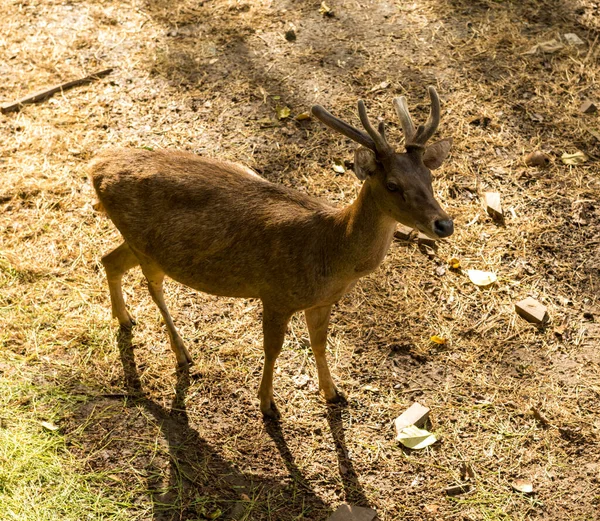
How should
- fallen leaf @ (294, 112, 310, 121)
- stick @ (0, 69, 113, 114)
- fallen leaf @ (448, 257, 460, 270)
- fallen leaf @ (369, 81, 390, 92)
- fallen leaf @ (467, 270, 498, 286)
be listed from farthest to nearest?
fallen leaf @ (369, 81, 390, 92) < stick @ (0, 69, 113, 114) < fallen leaf @ (294, 112, 310, 121) < fallen leaf @ (448, 257, 460, 270) < fallen leaf @ (467, 270, 498, 286)

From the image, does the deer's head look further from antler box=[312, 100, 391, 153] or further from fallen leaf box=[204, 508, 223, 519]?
fallen leaf box=[204, 508, 223, 519]

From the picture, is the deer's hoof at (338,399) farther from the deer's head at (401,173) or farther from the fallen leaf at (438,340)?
the deer's head at (401,173)

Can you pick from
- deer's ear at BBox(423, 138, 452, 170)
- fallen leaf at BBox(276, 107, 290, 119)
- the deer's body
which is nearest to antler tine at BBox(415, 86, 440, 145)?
deer's ear at BBox(423, 138, 452, 170)

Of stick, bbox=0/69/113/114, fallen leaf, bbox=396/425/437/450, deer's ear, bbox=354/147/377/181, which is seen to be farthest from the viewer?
stick, bbox=0/69/113/114

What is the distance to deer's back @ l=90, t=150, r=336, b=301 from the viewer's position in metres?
4.59

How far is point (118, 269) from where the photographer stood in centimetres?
534

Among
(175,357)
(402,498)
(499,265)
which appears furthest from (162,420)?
(499,265)

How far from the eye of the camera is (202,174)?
4.81 metres

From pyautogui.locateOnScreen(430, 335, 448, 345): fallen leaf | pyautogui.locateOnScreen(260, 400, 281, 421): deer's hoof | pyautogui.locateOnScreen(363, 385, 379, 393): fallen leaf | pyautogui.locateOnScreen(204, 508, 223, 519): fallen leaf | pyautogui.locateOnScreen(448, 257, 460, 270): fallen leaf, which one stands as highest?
pyautogui.locateOnScreen(448, 257, 460, 270): fallen leaf

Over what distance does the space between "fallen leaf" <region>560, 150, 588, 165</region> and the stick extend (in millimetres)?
4978

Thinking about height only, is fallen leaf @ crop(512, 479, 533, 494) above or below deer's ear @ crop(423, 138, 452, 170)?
below

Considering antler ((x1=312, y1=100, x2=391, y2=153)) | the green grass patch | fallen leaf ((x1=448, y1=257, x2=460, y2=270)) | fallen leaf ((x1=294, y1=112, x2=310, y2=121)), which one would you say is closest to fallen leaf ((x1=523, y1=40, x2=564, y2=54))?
fallen leaf ((x1=294, y1=112, x2=310, y2=121))

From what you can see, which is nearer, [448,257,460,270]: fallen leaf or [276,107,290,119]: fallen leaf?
[448,257,460,270]: fallen leaf

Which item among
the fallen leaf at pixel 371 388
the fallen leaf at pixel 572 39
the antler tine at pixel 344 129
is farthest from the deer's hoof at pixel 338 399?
the fallen leaf at pixel 572 39
